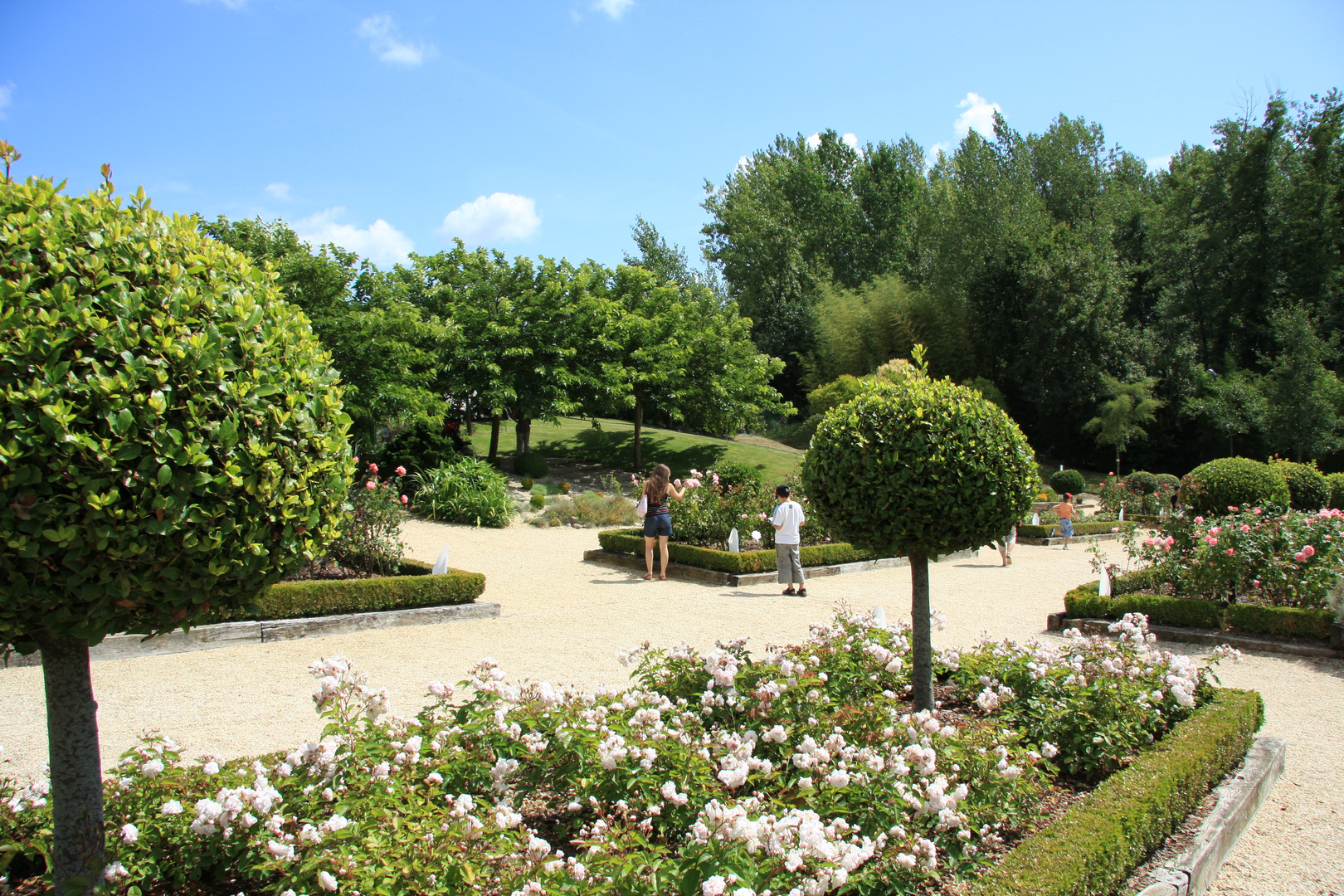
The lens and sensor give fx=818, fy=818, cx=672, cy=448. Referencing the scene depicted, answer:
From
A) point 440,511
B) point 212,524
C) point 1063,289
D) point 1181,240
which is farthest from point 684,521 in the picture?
point 1181,240

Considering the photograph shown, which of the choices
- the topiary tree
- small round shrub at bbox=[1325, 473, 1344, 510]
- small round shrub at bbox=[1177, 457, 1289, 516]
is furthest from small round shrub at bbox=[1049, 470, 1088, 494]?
the topiary tree

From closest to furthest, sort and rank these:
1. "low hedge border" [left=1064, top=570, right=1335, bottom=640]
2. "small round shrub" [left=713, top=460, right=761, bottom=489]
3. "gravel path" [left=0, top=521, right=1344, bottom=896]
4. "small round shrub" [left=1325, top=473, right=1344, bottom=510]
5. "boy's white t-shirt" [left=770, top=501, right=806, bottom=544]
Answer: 1. "gravel path" [left=0, top=521, right=1344, bottom=896]
2. "low hedge border" [left=1064, top=570, right=1335, bottom=640]
3. "boy's white t-shirt" [left=770, top=501, right=806, bottom=544]
4. "small round shrub" [left=713, top=460, right=761, bottom=489]
5. "small round shrub" [left=1325, top=473, right=1344, bottom=510]

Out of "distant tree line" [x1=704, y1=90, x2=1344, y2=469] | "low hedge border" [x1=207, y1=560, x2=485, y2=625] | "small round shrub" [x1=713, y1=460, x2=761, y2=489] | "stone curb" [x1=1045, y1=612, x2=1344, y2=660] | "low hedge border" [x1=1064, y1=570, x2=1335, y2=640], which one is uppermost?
"distant tree line" [x1=704, y1=90, x2=1344, y2=469]

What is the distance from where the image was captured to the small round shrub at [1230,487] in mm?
13891

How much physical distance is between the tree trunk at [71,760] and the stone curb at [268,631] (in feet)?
10.5

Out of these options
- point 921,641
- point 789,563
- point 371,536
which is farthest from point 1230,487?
point 371,536

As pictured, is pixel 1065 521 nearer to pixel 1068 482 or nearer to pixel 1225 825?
pixel 1068 482

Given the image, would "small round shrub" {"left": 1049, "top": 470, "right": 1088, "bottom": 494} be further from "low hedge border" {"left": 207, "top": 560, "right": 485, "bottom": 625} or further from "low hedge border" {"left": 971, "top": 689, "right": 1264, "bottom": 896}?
"low hedge border" {"left": 971, "top": 689, "right": 1264, "bottom": 896}

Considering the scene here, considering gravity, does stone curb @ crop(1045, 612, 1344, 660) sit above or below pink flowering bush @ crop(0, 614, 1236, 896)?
below

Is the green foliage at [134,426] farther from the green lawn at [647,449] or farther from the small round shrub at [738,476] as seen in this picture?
the green lawn at [647,449]

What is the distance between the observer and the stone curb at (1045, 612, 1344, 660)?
6.96 meters

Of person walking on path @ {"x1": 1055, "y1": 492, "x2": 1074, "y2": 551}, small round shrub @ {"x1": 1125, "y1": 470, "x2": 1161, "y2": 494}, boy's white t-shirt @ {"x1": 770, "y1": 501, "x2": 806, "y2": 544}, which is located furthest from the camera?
small round shrub @ {"x1": 1125, "y1": 470, "x2": 1161, "y2": 494}

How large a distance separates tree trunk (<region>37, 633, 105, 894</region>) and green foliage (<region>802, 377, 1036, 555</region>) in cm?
373

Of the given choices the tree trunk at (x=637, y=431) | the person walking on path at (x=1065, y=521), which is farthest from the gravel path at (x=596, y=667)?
the tree trunk at (x=637, y=431)
